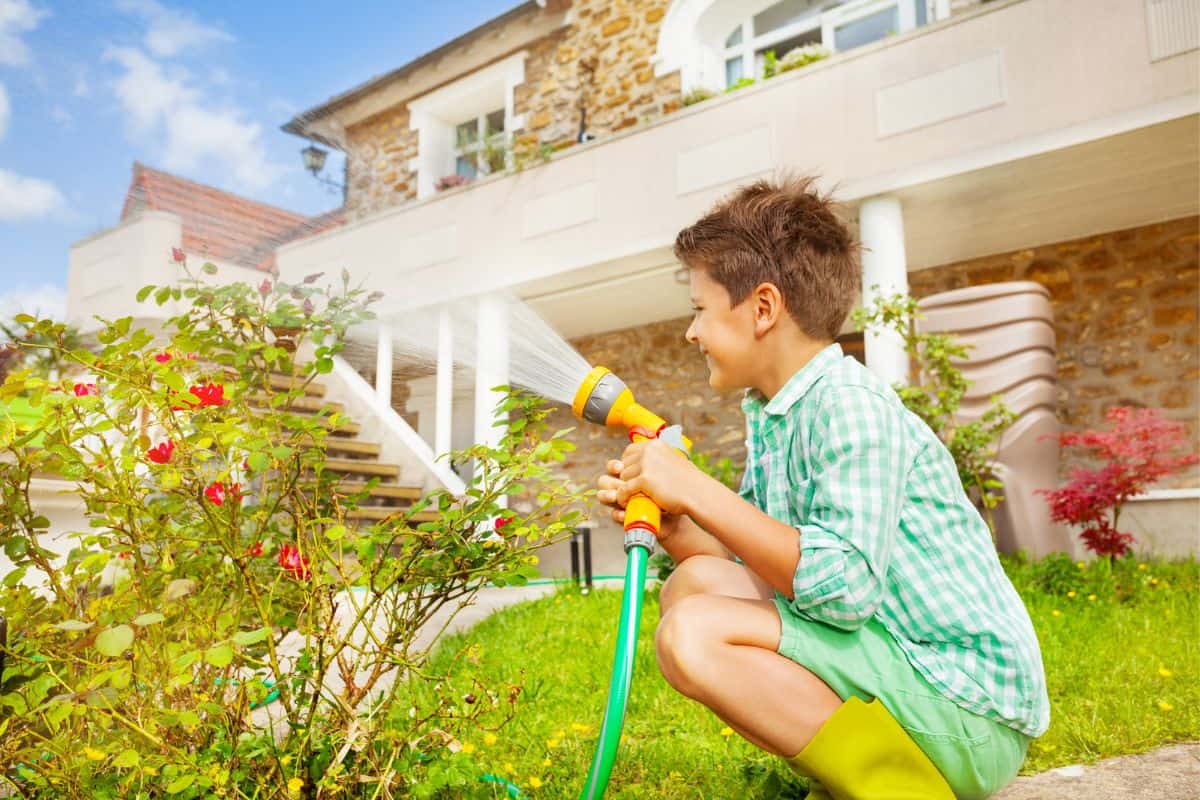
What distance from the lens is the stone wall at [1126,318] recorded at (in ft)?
18.2

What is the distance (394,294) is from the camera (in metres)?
7.43

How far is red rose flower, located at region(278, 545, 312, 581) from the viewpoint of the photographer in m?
1.48

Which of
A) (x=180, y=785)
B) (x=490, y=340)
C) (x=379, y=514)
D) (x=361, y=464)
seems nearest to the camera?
(x=180, y=785)

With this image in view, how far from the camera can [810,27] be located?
7.15 meters

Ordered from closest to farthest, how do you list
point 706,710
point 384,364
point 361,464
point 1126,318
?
1. point 706,710
2. point 1126,318
3. point 361,464
4. point 384,364

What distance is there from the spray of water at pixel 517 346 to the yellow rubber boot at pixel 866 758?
2.26ft

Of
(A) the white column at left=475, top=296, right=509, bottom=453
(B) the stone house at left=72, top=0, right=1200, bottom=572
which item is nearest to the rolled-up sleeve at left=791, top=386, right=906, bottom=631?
(B) the stone house at left=72, top=0, right=1200, bottom=572

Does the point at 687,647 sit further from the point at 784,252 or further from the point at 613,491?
the point at 784,252

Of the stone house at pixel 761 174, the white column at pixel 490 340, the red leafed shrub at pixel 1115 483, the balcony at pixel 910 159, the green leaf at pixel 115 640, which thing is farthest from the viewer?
the white column at pixel 490 340

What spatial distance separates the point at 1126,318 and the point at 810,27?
3.45m

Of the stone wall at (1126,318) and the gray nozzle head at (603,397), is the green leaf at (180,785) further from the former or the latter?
the stone wall at (1126,318)

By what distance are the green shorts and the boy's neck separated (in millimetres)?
419

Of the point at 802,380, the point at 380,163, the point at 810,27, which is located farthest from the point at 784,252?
the point at 380,163

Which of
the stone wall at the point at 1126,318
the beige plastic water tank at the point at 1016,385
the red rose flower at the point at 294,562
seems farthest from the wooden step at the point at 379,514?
the stone wall at the point at 1126,318
